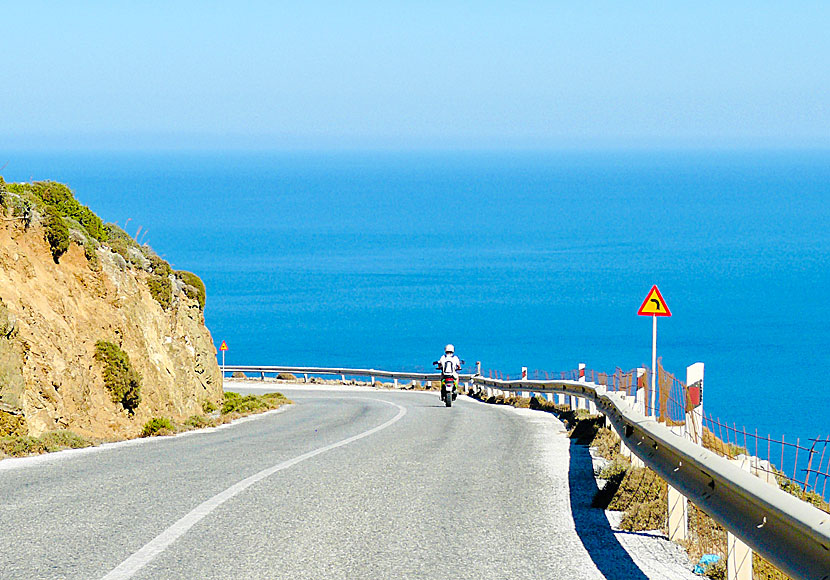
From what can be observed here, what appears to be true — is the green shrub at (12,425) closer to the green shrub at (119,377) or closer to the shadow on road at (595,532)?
the green shrub at (119,377)

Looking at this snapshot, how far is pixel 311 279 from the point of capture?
16262 centimetres

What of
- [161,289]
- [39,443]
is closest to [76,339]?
[39,443]

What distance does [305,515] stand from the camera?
812 centimetres

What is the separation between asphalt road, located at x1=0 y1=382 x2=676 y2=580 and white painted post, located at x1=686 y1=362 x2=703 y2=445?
1.06 meters

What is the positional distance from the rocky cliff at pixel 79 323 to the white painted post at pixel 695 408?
9443 mm

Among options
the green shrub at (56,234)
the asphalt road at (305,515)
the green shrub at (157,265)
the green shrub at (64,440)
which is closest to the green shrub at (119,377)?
the green shrub at (56,234)

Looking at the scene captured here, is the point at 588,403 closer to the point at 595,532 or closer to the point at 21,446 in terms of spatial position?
the point at 21,446

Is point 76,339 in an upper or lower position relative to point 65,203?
lower

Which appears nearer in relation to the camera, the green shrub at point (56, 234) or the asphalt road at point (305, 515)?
the asphalt road at point (305, 515)

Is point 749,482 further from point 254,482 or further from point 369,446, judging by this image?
point 369,446

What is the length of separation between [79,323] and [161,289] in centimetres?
619

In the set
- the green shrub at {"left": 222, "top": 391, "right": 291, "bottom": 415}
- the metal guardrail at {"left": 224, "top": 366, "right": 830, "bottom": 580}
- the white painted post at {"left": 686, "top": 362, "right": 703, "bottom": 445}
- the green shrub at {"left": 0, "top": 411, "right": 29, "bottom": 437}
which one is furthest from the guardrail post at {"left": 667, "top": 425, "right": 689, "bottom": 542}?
the green shrub at {"left": 222, "top": 391, "right": 291, "bottom": 415}

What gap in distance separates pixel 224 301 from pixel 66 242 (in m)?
123

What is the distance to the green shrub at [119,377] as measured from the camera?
18766 mm
